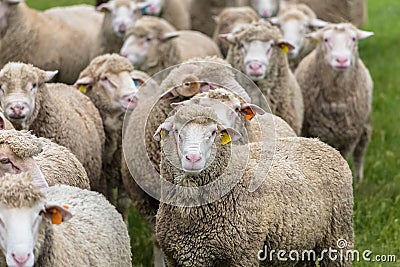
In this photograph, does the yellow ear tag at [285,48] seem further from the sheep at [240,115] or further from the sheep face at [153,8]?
the sheep face at [153,8]

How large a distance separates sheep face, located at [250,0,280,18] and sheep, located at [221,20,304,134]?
10.6 ft

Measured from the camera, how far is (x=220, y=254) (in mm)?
4648

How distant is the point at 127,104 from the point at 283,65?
139 cm

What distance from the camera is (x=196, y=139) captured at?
450 cm

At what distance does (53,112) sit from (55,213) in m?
2.27

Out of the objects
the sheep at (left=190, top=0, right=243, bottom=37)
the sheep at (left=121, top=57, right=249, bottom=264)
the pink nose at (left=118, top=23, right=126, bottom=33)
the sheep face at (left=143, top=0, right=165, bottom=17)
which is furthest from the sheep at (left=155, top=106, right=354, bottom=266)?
the sheep at (left=190, top=0, right=243, bottom=37)

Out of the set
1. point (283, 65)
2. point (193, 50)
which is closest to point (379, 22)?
point (193, 50)

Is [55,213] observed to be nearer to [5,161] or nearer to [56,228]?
[56,228]

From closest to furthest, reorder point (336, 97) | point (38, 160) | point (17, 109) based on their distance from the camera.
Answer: point (38, 160), point (17, 109), point (336, 97)

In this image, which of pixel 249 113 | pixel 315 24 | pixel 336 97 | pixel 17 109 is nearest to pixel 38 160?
pixel 17 109

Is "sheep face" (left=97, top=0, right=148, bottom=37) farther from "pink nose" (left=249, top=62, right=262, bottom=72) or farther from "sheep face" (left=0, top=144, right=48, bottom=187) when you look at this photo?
"sheep face" (left=0, top=144, right=48, bottom=187)

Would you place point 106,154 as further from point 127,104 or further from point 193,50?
point 193,50

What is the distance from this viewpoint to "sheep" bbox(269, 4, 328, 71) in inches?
359

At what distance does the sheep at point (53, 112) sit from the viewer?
5.75m
